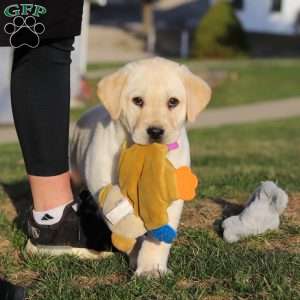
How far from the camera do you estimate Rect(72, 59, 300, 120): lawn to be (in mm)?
16688

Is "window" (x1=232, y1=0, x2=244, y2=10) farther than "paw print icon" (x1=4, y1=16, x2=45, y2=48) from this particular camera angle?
Yes

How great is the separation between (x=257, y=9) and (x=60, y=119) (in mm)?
30372

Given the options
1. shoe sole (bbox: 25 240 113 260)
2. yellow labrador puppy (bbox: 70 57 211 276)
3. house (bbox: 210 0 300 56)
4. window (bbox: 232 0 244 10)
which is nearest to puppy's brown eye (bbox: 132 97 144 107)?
yellow labrador puppy (bbox: 70 57 211 276)

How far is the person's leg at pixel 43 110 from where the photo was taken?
10.1 ft

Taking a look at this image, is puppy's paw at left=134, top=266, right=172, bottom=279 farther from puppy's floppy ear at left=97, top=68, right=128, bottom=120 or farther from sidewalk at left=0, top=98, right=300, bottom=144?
sidewalk at left=0, top=98, right=300, bottom=144

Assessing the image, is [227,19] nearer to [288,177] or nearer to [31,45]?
[288,177]

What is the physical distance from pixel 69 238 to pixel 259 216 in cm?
88

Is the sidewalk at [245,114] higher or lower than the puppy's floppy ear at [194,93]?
lower

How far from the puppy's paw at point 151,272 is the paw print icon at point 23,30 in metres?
1.01

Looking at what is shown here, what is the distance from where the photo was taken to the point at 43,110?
3082 mm

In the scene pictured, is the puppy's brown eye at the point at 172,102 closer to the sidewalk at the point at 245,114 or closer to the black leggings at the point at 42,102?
the black leggings at the point at 42,102

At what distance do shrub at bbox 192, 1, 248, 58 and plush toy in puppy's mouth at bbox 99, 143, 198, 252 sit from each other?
70.8 feet

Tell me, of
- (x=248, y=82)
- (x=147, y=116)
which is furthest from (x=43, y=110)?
(x=248, y=82)

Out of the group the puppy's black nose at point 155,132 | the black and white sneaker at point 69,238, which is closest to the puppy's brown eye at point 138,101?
the puppy's black nose at point 155,132
